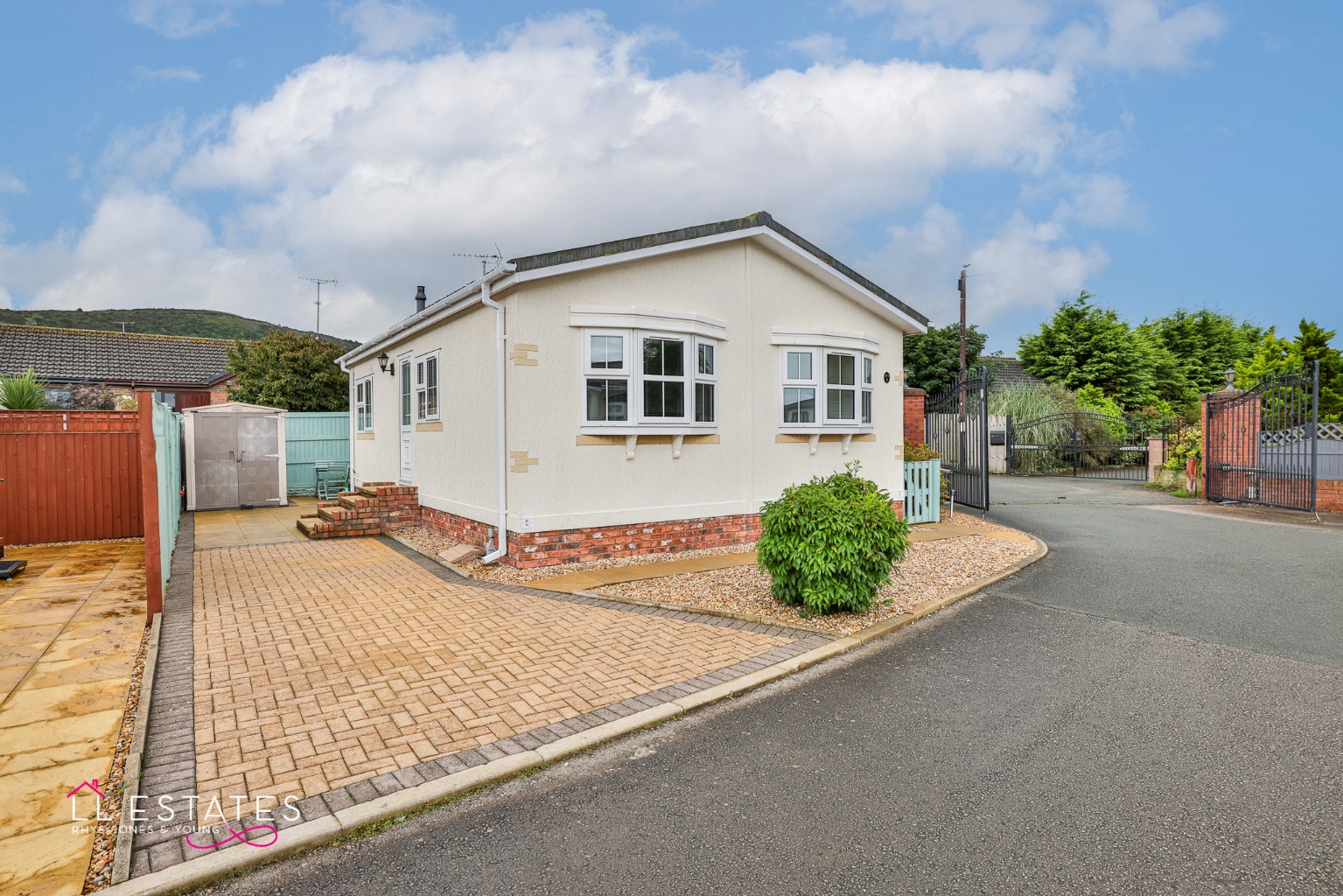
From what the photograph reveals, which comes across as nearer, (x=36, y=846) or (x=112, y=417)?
(x=36, y=846)

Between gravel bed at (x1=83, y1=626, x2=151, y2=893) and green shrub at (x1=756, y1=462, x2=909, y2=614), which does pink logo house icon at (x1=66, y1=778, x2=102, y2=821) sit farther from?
green shrub at (x1=756, y1=462, x2=909, y2=614)

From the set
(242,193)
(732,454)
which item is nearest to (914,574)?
(732,454)

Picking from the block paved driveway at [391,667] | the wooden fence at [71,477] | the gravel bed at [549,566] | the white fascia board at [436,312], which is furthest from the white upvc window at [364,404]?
the block paved driveway at [391,667]

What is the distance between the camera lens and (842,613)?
256 inches

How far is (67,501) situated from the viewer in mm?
10992

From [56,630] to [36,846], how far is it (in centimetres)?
425

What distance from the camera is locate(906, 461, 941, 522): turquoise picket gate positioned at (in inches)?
503

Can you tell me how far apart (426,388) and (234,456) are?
685 cm

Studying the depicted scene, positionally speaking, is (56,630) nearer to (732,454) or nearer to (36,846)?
(36,846)

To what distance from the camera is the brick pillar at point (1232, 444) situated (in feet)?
49.8

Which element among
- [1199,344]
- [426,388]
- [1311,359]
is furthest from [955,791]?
[1199,344]

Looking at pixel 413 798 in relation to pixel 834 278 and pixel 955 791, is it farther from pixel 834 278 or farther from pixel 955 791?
pixel 834 278

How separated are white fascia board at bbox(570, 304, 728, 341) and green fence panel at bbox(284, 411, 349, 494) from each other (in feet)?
39.7

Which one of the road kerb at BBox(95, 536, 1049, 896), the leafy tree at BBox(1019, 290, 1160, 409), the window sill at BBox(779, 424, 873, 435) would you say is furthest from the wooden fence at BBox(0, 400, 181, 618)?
the leafy tree at BBox(1019, 290, 1160, 409)
